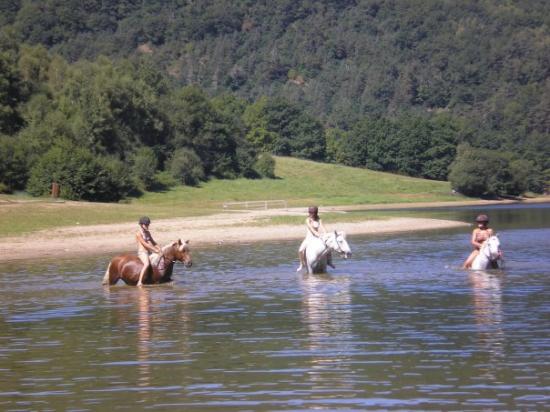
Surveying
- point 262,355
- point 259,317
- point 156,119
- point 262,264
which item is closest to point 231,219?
point 262,264

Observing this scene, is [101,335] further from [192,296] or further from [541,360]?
[541,360]

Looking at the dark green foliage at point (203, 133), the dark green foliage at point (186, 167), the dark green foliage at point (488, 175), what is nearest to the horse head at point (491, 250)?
the dark green foliage at point (186, 167)

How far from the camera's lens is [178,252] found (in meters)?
27.5

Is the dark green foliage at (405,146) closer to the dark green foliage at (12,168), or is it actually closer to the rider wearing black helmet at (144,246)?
the dark green foliage at (12,168)

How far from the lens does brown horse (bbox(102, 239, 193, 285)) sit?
27375mm

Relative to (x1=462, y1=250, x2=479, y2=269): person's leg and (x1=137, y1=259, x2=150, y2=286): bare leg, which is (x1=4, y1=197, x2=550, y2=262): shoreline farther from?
(x1=462, y1=250, x2=479, y2=269): person's leg

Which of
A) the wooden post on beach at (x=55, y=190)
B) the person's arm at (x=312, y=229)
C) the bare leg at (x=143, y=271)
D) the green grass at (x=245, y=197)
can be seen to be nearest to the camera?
the bare leg at (x=143, y=271)

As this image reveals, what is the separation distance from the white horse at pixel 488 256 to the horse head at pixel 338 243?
12.6 ft

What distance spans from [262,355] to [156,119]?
316 feet

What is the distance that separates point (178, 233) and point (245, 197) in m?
56.6

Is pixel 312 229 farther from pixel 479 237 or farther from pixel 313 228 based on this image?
pixel 479 237

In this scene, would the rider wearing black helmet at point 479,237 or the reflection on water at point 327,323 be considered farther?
the rider wearing black helmet at point 479,237

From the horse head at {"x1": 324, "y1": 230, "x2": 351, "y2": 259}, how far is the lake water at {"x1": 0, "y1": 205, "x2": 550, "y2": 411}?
0.71 meters

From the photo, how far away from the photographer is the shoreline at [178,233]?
136ft
